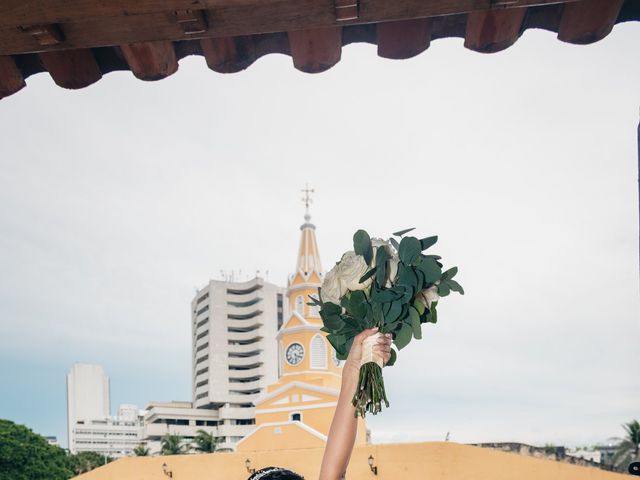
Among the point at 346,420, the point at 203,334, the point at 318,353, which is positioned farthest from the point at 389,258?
the point at 203,334

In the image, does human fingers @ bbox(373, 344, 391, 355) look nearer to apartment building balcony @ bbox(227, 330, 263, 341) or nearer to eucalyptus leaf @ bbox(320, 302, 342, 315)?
eucalyptus leaf @ bbox(320, 302, 342, 315)

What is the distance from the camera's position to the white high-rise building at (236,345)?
7469 cm

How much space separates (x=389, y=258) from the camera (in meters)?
1.68

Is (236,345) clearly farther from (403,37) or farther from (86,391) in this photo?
(403,37)

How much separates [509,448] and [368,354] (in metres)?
4.75

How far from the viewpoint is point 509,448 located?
588 cm

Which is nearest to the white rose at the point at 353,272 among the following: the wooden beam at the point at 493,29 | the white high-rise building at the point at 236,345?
the wooden beam at the point at 493,29

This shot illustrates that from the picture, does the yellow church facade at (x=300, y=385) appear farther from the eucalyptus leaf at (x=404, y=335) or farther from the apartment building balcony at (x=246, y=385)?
the apartment building balcony at (x=246, y=385)

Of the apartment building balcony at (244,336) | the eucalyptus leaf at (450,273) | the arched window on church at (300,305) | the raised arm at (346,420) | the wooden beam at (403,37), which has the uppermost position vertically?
the apartment building balcony at (244,336)

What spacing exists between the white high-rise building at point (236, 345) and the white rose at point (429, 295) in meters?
73.7

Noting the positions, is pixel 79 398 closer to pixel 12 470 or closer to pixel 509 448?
pixel 12 470

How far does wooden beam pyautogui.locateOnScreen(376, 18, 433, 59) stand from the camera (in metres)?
1.95

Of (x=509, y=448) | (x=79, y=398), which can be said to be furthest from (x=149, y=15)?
(x=79, y=398)

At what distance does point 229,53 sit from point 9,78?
2.46ft
